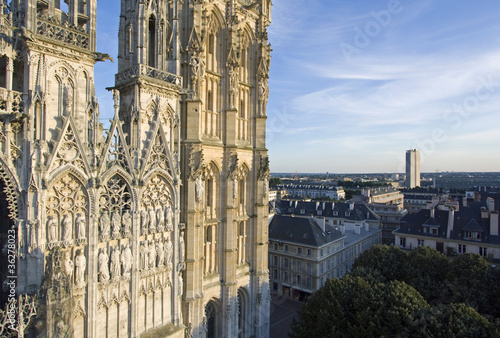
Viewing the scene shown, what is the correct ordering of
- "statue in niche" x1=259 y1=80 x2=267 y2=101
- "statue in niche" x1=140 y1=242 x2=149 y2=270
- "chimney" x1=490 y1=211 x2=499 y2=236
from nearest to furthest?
"statue in niche" x1=140 y1=242 x2=149 y2=270 < "statue in niche" x1=259 y1=80 x2=267 y2=101 < "chimney" x1=490 y1=211 x2=499 y2=236

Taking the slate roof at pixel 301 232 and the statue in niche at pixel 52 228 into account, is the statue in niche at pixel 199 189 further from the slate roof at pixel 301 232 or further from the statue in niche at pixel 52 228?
the slate roof at pixel 301 232

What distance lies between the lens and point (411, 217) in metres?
59.0

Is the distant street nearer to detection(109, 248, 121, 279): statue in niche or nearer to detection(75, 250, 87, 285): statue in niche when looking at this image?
detection(109, 248, 121, 279): statue in niche

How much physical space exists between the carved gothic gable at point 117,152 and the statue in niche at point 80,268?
457cm

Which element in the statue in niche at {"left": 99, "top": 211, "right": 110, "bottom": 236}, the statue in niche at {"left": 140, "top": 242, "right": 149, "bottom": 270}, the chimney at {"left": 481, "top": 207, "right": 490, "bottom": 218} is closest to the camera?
the statue in niche at {"left": 99, "top": 211, "right": 110, "bottom": 236}

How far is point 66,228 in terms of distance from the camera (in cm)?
1602

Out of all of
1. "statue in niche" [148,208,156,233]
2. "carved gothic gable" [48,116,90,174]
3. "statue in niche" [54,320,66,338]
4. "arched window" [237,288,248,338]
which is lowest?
"arched window" [237,288,248,338]

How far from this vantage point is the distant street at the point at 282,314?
133ft

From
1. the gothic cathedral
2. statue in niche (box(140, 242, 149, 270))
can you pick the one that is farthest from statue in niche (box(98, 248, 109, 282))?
statue in niche (box(140, 242, 149, 270))

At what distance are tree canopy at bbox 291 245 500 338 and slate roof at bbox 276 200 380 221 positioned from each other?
38.8 meters

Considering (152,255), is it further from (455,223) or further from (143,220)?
(455,223)

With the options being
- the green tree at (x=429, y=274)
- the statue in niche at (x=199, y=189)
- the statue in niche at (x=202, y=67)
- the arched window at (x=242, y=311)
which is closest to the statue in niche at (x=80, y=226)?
the statue in niche at (x=199, y=189)

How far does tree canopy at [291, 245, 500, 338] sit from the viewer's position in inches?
896

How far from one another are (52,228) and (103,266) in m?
3.42
